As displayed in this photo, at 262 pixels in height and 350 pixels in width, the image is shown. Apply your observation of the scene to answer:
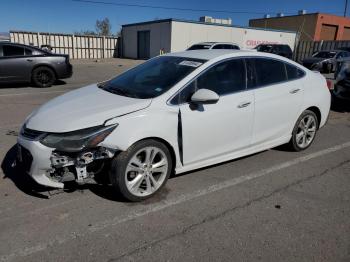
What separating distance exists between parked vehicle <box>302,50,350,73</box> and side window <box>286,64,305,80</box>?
1686 centimetres

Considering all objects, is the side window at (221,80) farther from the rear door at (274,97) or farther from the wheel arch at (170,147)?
the wheel arch at (170,147)

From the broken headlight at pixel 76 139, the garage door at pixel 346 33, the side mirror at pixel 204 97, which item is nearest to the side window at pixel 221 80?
the side mirror at pixel 204 97

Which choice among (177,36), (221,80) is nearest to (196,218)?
(221,80)

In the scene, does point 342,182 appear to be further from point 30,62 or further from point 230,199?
point 30,62

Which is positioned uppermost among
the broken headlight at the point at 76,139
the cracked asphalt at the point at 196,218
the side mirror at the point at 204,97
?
the side mirror at the point at 204,97

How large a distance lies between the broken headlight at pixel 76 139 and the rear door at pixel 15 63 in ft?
29.2

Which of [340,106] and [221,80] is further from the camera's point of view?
[340,106]

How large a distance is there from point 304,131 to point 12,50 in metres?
9.72

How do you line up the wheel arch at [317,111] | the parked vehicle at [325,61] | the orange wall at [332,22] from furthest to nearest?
the orange wall at [332,22]
the parked vehicle at [325,61]
the wheel arch at [317,111]

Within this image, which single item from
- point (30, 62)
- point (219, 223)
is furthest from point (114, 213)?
point (30, 62)

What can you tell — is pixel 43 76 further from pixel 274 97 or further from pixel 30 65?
pixel 274 97

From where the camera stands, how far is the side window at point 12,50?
35.8ft

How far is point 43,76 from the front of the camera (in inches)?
450

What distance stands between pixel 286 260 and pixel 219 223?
720 mm
